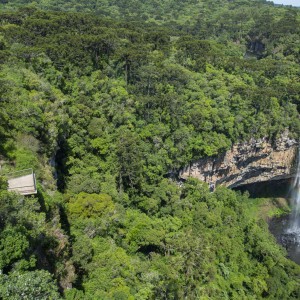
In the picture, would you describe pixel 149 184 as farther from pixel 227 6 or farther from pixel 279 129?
pixel 227 6

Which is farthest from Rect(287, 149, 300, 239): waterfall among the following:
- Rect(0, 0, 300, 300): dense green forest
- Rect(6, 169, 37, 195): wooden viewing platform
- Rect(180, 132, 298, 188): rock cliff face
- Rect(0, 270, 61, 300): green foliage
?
Rect(0, 270, 61, 300): green foliage

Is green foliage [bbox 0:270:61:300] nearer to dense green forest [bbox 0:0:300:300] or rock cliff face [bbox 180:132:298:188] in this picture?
dense green forest [bbox 0:0:300:300]

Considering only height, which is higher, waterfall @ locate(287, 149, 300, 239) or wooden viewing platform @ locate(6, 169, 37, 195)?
wooden viewing platform @ locate(6, 169, 37, 195)

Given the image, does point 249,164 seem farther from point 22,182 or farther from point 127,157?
point 22,182

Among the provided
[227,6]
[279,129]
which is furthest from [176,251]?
[227,6]

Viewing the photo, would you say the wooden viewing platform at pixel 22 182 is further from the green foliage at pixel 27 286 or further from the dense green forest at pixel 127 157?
the green foliage at pixel 27 286

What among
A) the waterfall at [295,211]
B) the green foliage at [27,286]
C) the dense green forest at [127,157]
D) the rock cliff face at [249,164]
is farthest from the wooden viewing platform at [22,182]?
the waterfall at [295,211]
